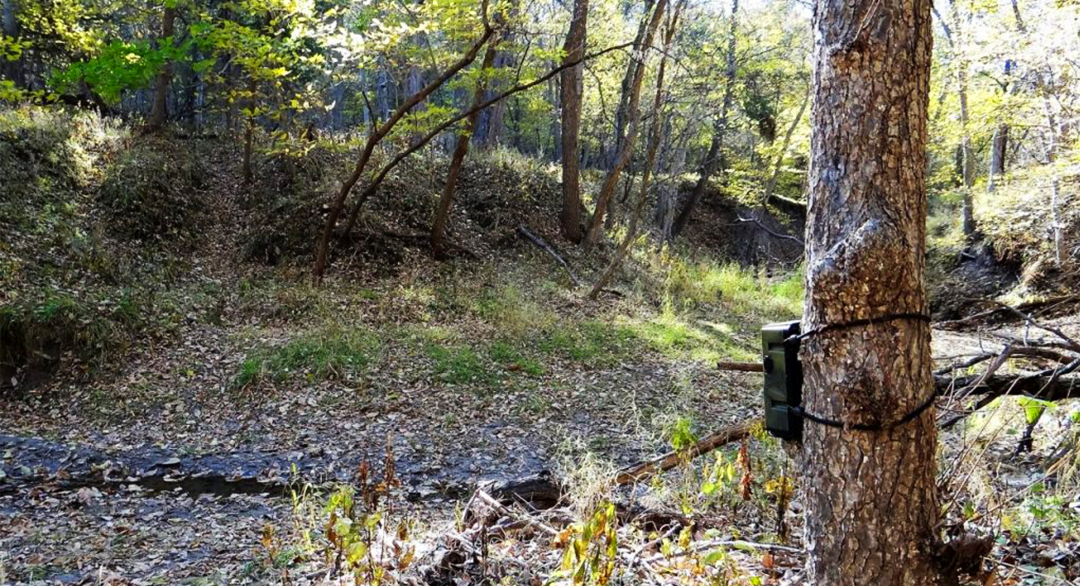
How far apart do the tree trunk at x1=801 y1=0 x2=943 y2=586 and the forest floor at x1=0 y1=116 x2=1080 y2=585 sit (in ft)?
1.58

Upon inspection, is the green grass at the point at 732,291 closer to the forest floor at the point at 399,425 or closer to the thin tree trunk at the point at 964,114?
the forest floor at the point at 399,425

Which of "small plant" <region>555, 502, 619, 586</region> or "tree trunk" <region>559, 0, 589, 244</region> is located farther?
"tree trunk" <region>559, 0, 589, 244</region>

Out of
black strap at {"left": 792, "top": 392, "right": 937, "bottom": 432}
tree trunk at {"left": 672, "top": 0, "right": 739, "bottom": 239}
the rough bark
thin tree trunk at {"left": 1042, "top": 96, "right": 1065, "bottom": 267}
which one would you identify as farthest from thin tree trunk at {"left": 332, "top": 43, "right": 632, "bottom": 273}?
black strap at {"left": 792, "top": 392, "right": 937, "bottom": 432}

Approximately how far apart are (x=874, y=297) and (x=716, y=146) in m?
18.0

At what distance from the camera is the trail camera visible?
213 centimetres

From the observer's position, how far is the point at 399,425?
666 centimetres

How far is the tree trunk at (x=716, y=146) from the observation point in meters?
14.3

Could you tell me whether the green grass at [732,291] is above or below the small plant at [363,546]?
below

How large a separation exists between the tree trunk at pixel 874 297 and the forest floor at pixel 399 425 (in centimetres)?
48

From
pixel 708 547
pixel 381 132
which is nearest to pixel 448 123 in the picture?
pixel 381 132

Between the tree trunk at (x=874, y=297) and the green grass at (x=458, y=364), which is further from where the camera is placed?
the green grass at (x=458, y=364)

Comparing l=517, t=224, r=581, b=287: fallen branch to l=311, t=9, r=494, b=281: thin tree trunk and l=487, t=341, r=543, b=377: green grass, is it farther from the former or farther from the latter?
l=487, t=341, r=543, b=377: green grass

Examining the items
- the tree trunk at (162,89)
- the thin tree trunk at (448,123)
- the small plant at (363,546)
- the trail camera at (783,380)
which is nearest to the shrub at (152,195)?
the tree trunk at (162,89)

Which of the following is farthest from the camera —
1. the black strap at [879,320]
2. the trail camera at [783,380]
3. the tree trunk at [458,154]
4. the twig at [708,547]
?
the tree trunk at [458,154]
